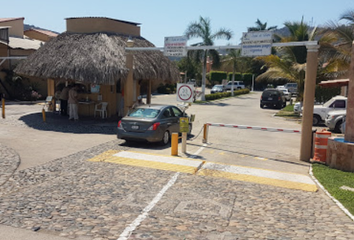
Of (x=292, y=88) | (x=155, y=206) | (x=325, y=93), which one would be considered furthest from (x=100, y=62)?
(x=292, y=88)

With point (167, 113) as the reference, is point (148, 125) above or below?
below

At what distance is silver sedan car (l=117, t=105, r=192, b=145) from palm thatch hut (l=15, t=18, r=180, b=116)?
4.21 meters

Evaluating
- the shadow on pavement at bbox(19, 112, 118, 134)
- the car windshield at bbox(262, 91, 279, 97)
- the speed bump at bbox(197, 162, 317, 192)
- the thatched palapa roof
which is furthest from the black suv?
the speed bump at bbox(197, 162, 317, 192)

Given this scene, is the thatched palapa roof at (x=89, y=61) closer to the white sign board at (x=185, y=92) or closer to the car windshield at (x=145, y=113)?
the car windshield at (x=145, y=113)

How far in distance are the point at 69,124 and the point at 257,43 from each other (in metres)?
9.55

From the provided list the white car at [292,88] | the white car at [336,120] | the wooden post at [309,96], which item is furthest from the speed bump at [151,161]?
the white car at [292,88]

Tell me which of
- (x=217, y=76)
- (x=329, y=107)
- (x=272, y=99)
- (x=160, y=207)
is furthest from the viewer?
(x=217, y=76)

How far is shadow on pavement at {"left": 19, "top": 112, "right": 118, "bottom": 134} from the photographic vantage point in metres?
15.0

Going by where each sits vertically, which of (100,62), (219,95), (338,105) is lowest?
(219,95)

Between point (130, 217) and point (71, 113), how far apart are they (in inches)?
505

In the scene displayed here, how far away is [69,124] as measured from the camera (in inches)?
645

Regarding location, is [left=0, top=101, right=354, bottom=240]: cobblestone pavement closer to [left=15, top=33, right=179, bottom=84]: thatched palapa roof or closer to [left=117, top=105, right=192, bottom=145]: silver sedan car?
[left=117, top=105, right=192, bottom=145]: silver sedan car

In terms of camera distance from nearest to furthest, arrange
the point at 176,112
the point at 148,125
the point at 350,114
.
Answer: the point at 350,114
the point at 148,125
the point at 176,112

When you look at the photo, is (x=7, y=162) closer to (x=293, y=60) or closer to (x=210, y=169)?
(x=210, y=169)
